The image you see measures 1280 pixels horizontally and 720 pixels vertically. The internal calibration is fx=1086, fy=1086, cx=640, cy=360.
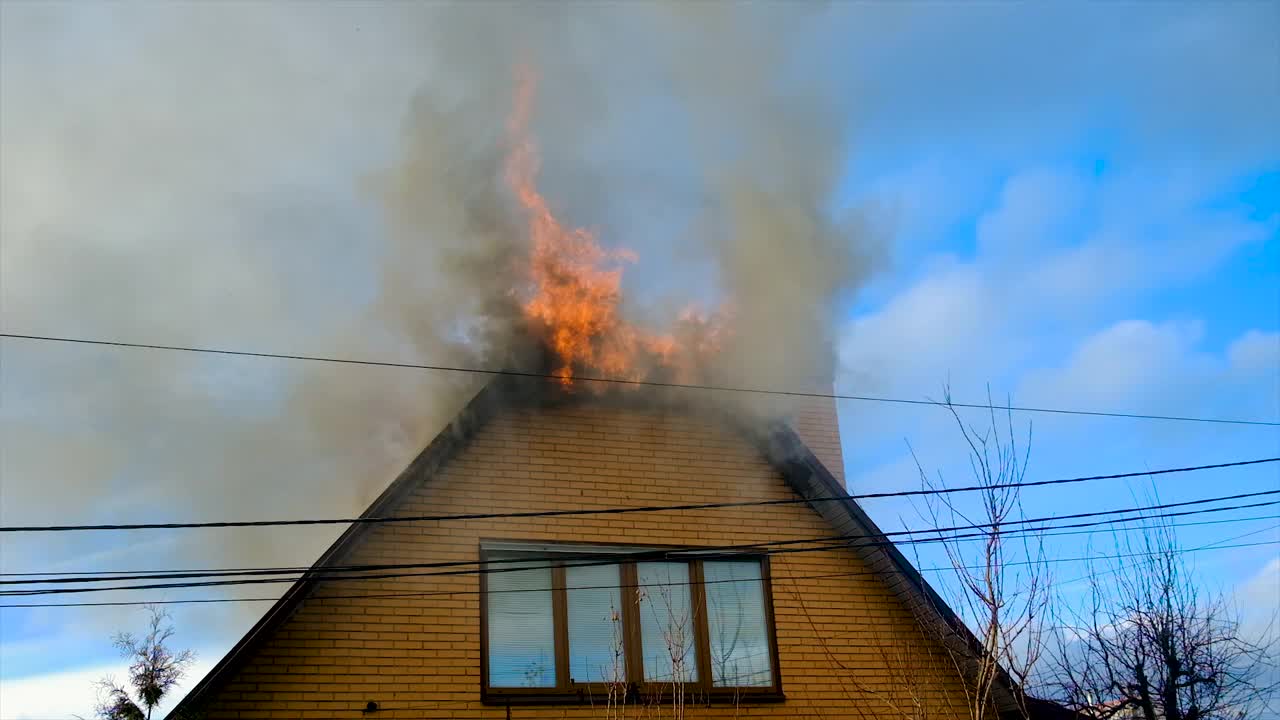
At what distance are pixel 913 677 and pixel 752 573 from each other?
1742 mm

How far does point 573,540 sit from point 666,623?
1.12 meters

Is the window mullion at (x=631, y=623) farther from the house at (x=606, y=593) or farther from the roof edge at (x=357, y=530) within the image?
the roof edge at (x=357, y=530)

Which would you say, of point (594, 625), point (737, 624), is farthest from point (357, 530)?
point (737, 624)

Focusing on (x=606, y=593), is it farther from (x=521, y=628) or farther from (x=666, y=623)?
(x=521, y=628)

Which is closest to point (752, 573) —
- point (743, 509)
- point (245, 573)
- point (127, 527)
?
point (743, 509)

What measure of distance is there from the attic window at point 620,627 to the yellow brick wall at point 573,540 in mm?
152

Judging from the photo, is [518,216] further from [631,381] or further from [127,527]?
[127,527]

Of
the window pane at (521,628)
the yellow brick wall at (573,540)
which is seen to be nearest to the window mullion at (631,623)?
the yellow brick wall at (573,540)

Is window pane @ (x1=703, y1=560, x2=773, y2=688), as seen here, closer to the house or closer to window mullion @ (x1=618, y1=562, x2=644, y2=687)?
the house

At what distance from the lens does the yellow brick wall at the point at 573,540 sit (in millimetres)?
8516

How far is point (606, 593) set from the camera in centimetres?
972

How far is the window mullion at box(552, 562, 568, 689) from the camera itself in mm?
9180

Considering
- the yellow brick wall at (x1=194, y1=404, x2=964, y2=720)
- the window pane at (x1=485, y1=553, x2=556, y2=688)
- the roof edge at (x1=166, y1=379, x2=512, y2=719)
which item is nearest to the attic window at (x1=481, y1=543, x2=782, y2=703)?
the window pane at (x1=485, y1=553, x2=556, y2=688)

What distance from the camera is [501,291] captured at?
11.2 m
